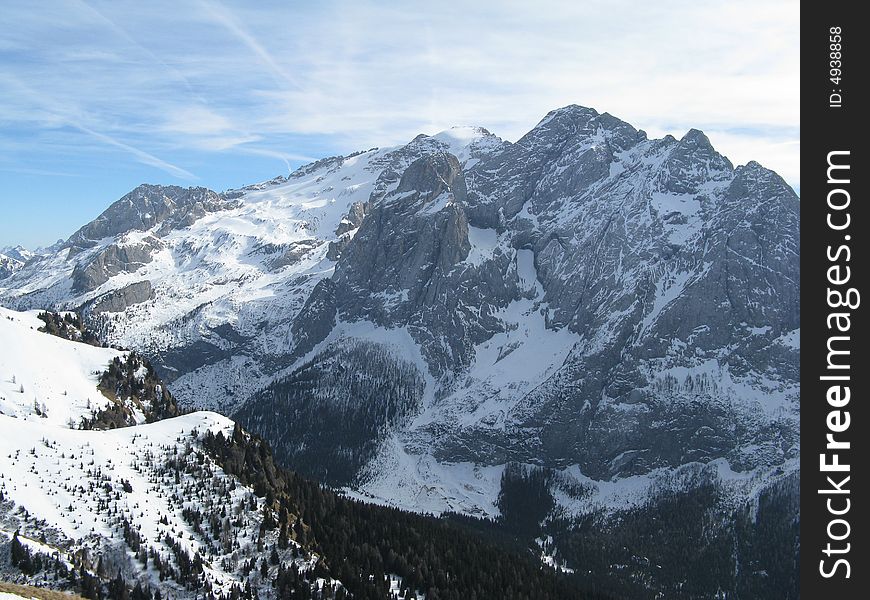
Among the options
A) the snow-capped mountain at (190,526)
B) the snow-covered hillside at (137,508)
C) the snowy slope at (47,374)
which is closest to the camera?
the snow-capped mountain at (190,526)

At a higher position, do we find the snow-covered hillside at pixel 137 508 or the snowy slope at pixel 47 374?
the snowy slope at pixel 47 374

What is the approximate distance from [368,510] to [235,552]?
43.8m

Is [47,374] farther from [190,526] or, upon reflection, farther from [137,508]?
[190,526]

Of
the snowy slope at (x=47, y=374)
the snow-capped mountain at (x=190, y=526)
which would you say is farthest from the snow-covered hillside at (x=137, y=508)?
the snowy slope at (x=47, y=374)

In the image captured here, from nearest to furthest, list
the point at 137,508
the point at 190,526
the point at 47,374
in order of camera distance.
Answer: the point at 137,508 < the point at 190,526 < the point at 47,374

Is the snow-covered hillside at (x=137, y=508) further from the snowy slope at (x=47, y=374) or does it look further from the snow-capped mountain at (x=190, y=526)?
the snowy slope at (x=47, y=374)

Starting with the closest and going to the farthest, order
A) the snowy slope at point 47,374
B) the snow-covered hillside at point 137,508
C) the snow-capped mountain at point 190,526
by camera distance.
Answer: the snow-capped mountain at point 190,526 → the snow-covered hillside at point 137,508 → the snowy slope at point 47,374

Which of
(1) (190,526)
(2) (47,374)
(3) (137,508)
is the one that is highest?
(2) (47,374)

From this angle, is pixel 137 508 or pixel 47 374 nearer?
pixel 137 508

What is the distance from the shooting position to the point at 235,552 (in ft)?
364

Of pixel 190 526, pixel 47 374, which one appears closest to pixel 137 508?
pixel 190 526

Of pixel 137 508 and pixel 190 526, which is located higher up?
pixel 137 508
